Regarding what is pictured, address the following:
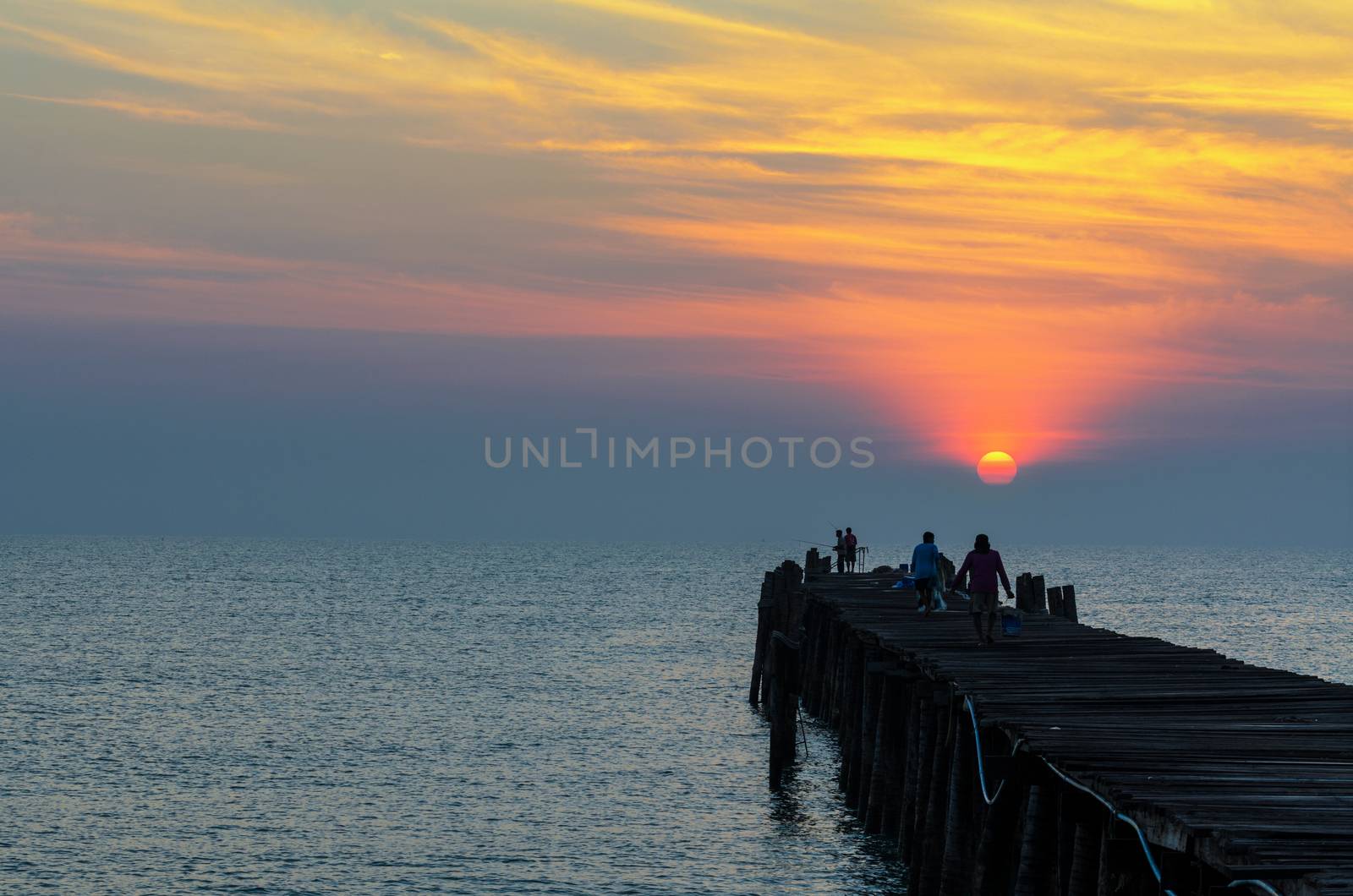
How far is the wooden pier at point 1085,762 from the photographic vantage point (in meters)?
9.26

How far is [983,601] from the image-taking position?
70.8 feet

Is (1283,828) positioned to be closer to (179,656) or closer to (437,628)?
(179,656)

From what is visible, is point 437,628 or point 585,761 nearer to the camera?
point 585,761

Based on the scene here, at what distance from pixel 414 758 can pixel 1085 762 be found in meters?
20.2

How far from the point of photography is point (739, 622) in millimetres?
72375

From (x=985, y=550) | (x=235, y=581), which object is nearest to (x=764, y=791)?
(x=985, y=550)

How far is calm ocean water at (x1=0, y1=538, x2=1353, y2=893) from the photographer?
Answer: 2030 centimetres

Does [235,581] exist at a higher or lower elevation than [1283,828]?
lower

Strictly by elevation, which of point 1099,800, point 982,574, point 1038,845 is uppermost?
point 982,574

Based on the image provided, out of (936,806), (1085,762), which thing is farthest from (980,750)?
(1085,762)

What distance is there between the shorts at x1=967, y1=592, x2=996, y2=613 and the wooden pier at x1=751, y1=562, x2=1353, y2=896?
23.2 inches

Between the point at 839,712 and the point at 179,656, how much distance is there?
29.5m

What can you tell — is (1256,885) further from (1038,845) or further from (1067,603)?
(1067,603)

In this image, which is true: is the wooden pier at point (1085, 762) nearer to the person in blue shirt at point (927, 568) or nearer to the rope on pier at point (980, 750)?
the rope on pier at point (980, 750)
